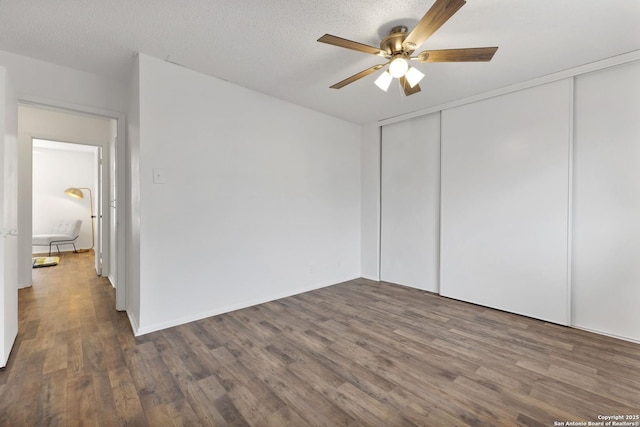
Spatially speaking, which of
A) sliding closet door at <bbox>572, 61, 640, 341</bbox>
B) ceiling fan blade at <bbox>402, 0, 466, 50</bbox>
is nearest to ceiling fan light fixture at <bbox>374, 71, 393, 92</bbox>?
ceiling fan blade at <bbox>402, 0, 466, 50</bbox>

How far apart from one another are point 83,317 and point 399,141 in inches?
170

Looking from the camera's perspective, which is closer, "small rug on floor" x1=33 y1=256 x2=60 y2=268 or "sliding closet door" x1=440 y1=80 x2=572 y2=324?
"sliding closet door" x1=440 y1=80 x2=572 y2=324

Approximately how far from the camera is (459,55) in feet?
6.21

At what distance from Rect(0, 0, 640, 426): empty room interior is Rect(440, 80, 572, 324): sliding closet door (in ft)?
0.07

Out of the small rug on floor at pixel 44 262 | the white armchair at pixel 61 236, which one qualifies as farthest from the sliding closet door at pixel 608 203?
the white armchair at pixel 61 236

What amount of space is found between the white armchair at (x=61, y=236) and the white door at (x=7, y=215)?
5.15 m

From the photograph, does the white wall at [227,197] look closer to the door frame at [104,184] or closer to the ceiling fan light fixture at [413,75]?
the door frame at [104,184]

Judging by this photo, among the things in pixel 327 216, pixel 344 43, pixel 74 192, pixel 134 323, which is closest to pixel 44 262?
pixel 74 192

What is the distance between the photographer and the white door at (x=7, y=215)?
1875 millimetres

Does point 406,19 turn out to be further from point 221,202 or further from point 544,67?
point 221,202

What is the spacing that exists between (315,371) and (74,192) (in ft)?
26.0

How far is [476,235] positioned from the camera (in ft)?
10.7

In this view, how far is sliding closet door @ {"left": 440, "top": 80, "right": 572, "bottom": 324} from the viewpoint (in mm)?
2703

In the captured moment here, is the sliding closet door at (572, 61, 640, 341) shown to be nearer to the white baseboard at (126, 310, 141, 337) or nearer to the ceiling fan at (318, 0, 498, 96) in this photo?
the ceiling fan at (318, 0, 498, 96)
